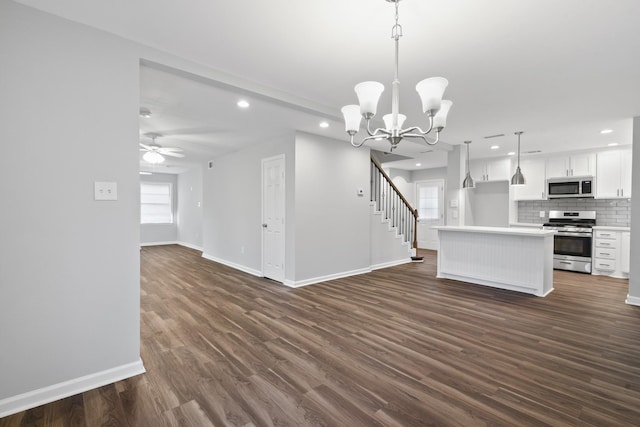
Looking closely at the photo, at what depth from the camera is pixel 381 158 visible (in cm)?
795

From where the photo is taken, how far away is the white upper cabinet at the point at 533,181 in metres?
6.65

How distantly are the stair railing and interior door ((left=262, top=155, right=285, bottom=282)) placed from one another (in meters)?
2.14

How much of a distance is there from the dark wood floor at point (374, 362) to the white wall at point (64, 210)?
11.2 inches

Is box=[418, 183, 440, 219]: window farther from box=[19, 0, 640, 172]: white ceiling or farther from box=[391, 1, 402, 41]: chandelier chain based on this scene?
box=[391, 1, 402, 41]: chandelier chain

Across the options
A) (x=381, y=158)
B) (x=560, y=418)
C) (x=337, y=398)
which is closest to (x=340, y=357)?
(x=337, y=398)

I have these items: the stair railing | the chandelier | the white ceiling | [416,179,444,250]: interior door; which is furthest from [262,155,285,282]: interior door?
[416,179,444,250]: interior door

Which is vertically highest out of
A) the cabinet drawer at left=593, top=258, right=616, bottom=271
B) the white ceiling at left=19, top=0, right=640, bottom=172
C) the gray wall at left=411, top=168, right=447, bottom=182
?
the white ceiling at left=19, top=0, right=640, bottom=172

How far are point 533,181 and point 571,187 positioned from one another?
2.31 feet

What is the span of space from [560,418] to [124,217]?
10.7 ft

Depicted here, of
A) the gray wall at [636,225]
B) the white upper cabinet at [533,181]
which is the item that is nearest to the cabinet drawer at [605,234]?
the white upper cabinet at [533,181]

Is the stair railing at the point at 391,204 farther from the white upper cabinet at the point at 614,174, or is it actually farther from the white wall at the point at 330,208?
the white upper cabinet at the point at 614,174

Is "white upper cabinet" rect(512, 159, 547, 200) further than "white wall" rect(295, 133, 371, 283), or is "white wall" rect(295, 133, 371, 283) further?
"white upper cabinet" rect(512, 159, 547, 200)

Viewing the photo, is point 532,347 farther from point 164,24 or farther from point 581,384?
point 164,24

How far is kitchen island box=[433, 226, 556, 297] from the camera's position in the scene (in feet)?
14.3
